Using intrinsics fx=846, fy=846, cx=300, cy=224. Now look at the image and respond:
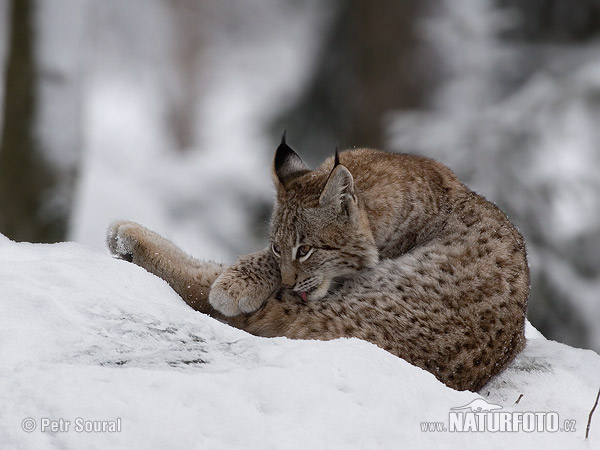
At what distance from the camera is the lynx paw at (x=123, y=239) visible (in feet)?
11.7

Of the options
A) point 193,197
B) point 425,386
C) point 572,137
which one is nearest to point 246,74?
point 193,197

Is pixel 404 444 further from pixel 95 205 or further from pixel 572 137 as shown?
pixel 95 205

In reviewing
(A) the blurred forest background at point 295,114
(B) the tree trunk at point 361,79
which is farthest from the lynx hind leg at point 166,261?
(B) the tree trunk at point 361,79

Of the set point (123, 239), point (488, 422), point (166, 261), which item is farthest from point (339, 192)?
point (488, 422)

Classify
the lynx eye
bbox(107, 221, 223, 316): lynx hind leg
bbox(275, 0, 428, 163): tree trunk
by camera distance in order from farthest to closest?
bbox(275, 0, 428, 163): tree trunk → the lynx eye → bbox(107, 221, 223, 316): lynx hind leg

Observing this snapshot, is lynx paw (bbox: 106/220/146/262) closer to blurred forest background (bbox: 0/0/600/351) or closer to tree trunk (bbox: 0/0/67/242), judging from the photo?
blurred forest background (bbox: 0/0/600/351)

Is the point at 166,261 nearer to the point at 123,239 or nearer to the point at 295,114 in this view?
the point at 123,239

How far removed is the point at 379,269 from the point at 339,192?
1.16 feet

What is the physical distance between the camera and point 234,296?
320cm

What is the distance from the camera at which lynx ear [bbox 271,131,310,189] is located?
3.74 m

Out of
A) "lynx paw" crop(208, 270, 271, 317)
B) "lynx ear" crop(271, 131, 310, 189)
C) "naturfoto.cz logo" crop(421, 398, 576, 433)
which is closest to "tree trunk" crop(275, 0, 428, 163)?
"lynx ear" crop(271, 131, 310, 189)

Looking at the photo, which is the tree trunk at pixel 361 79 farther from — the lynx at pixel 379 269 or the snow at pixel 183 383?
the snow at pixel 183 383

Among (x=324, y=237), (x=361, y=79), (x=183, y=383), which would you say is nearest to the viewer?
(x=183, y=383)

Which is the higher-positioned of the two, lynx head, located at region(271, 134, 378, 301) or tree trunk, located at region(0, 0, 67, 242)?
tree trunk, located at region(0, 0, 67, 242)
